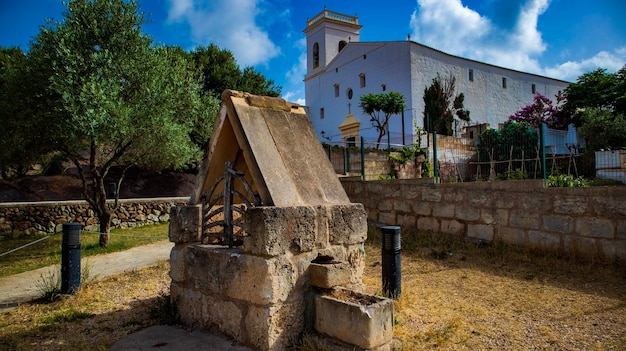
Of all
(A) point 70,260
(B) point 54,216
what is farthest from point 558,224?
(B) point 54,216

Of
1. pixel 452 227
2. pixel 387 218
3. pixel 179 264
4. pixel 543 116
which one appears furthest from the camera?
pixel 543 116

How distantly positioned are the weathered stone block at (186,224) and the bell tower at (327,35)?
33.6 m

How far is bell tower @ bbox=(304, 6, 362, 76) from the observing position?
35.9 m

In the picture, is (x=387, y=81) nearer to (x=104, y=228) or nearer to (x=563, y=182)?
(x=563, y=182)

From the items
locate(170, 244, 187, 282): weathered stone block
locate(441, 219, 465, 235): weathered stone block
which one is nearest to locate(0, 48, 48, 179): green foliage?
locate(170, 244, 187, 282): weathered stone block

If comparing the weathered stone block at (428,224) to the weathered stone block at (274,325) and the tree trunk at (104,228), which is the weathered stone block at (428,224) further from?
the tree trunk at (104,228)

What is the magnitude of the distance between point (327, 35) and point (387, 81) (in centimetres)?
996

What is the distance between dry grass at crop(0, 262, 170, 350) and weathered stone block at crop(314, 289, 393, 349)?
6.68 feet

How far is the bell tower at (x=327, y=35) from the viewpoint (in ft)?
118

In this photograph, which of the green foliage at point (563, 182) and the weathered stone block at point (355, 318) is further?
the green foliage at point (563, 182)

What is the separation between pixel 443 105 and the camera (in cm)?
2817

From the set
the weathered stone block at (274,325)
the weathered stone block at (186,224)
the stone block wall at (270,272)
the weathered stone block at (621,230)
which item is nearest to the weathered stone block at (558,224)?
the weathered stone block at (621,230)

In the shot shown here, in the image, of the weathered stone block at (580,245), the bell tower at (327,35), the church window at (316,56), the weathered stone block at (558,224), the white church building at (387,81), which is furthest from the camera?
the church window at (316,56)

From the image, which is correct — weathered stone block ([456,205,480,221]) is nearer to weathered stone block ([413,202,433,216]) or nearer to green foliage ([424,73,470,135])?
weathered stone block ([413,202,433,216])
